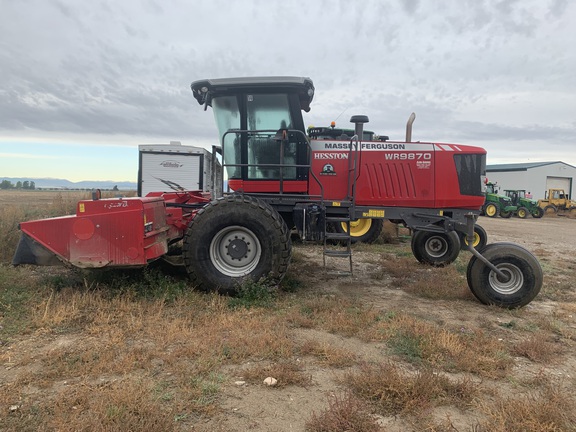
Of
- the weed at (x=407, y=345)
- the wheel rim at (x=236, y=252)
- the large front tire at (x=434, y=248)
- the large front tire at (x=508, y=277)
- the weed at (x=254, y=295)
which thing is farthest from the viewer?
the large front tire at (x=434, y=248)

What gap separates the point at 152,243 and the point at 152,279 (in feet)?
2.01

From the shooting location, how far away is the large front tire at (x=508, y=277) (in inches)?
207

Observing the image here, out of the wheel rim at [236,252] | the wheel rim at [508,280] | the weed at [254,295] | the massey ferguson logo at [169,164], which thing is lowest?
the weed at [254,295]

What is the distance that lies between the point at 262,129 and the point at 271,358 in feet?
11.5

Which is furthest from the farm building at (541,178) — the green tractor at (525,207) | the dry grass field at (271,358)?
the dry grass field at (271,358)

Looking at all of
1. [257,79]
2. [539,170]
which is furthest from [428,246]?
[539,170]

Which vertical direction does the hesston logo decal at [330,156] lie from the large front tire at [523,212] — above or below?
above

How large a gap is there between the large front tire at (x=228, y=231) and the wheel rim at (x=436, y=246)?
4.22 m

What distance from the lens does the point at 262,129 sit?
599 cm

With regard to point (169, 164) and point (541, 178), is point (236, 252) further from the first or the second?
point (541, 178)

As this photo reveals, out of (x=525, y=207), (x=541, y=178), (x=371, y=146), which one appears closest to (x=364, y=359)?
(x=371, y=146)

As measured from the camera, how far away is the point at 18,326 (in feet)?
13.4

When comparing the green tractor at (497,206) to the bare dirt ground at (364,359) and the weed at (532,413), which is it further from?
the weed at (532,413)

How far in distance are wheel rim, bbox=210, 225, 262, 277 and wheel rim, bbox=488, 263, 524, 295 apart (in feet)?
10.4
